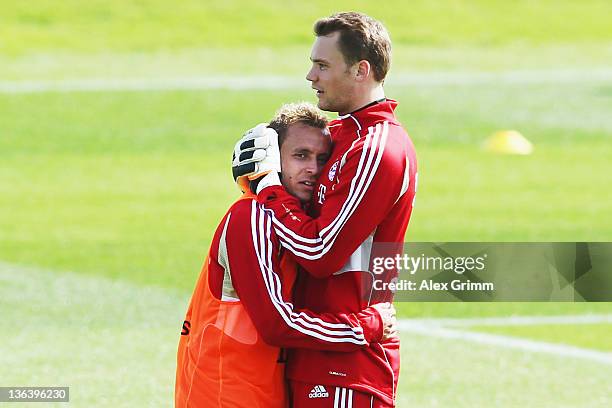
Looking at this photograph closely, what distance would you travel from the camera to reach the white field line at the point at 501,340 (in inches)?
393

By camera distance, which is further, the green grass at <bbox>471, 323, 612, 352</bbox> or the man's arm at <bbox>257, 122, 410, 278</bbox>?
the green grass at <bbox>471, 323, 612, 352</bbox>

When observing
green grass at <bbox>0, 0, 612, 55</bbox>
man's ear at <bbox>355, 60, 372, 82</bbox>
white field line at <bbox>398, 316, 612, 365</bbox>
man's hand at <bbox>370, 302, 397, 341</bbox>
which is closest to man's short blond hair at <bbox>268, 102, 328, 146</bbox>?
man's ear at <bbox>355, 60, 372, 82</bbox>

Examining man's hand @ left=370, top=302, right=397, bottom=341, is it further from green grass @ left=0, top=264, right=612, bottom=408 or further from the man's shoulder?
green grass @ left=0, top=264, right=612, bottom=408

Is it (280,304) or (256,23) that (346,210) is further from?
(256,23)

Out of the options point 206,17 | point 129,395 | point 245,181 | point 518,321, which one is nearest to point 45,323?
point 129,395

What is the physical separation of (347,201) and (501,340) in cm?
574

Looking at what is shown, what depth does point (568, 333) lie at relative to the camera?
35.5 feet

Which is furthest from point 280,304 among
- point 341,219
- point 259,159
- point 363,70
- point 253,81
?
point 253,81

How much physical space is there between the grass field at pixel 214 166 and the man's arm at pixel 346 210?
356 cm

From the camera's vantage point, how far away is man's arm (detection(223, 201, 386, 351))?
505 centimetres

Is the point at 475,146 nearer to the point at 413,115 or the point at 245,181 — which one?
the point at 413,115

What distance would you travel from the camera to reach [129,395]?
8.68 meters

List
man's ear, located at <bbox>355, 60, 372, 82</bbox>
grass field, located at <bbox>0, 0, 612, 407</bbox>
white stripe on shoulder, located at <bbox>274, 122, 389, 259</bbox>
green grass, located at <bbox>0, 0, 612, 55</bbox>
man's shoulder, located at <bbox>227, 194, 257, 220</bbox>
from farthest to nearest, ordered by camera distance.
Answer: green grass, located at <bbox>0, 0, 612, 55</bbox> < grass field, located at <bbox>0, 0, 612, 407</bbox> < man's ear, located at <bbox>355, 60, 372, 82</bbox> < man's shoulder, located at <bbox>227, 194, 257, 220</bbox> < white stripe on shoulder, located at <bbox>274, 122, 389, 259</bbox>

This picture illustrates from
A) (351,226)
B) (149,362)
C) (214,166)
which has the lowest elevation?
(351,226)
